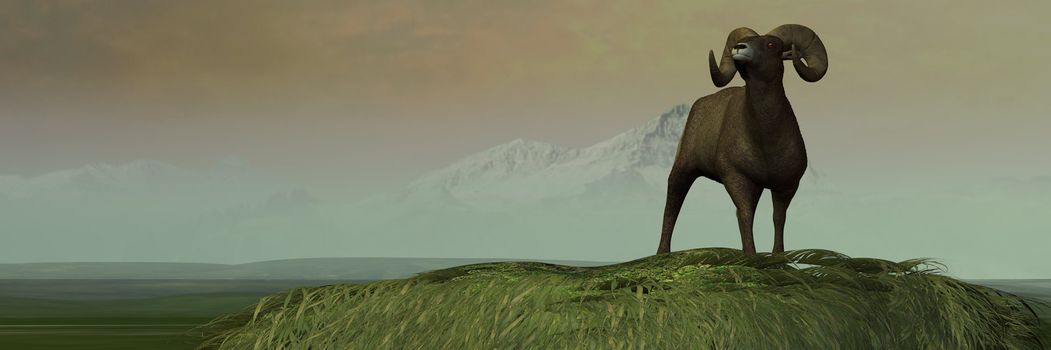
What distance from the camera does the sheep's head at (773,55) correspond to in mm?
6824

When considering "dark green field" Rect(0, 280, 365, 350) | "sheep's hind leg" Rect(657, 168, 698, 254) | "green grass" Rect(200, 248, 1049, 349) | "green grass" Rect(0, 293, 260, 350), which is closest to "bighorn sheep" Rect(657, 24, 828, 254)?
"sheep's hind leg" Rect(657, 168, 698, 254)

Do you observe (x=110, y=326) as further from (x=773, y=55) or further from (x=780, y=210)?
(x=773, y=55)

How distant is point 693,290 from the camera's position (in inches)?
198

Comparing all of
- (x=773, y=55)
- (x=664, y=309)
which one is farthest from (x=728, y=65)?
(x=664, y=309)

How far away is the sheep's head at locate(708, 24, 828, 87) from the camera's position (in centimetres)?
682

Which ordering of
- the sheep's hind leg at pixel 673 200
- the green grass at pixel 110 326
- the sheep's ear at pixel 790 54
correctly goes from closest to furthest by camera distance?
the sheep's ear at pixel 790 54 < the sheep's hind leg at pixel 673 200 < the green grass at pixel 110 326

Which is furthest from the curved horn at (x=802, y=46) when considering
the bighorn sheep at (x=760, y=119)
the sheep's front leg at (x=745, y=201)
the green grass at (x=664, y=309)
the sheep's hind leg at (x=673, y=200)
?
the green grass at (x=664, y=309)

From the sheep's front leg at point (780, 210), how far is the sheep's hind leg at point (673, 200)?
2.03 ft

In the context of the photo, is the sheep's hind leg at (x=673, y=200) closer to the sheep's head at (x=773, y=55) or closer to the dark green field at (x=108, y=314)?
the sheep's head at (x=773, y=55)

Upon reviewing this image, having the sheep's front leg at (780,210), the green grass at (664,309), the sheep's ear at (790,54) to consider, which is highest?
the sheep's ear at (790,54)

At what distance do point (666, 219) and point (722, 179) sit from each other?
689 millimetres

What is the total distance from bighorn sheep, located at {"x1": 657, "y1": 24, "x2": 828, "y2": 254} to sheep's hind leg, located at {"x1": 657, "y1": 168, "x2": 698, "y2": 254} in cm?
44

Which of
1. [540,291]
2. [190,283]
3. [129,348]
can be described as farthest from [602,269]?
[190,283]

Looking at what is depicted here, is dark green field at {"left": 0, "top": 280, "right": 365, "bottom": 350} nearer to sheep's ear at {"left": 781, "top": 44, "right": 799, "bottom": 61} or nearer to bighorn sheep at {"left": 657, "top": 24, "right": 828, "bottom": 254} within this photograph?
bighorn sheep at {"left": 657, "top": 24, "right": 828, "bottom": 254}
